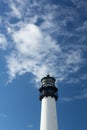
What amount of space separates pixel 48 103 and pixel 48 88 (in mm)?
3536

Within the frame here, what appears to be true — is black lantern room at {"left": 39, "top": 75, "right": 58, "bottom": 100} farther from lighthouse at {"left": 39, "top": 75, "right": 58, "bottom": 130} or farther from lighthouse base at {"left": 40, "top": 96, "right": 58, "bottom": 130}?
lighthouse base at {"left": 40, "top": 96, "right": 58, "bottom": 130}

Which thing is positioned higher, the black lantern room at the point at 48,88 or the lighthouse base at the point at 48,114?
the black lantern room at the point at 48,88

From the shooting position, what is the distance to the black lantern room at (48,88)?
57.6m

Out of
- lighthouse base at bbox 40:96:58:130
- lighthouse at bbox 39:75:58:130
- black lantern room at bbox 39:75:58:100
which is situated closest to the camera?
lighthouse base at bbox 40:96:58:130

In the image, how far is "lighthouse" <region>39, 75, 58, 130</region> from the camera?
54.1m

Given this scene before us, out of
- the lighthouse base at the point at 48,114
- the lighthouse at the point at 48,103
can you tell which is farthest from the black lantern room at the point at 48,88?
the lighthouse base at the point at 48,114

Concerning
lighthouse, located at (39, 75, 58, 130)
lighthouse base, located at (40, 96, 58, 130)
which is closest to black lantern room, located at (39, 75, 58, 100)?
lighthouse, located at (39, 75, 58, 130)

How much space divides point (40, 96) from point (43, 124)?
644 centimetres

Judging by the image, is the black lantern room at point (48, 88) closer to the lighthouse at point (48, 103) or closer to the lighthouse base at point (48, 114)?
the lighthouse at point (48, 103)

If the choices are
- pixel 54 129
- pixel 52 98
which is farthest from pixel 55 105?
pixel 54 129

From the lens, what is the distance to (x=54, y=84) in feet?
197

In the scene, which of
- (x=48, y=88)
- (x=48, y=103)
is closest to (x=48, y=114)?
(x=48, y=103)

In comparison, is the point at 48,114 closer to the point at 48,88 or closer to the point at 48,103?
the point at 48,103

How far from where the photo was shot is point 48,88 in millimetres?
58312
